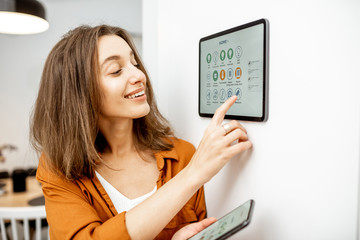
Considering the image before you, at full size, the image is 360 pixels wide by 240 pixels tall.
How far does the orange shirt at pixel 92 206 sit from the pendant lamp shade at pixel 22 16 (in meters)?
0.84

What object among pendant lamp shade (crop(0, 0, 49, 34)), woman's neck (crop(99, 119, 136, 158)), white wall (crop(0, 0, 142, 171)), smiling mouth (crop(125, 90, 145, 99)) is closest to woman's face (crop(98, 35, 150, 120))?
smiling mouth (crop(125, 90, 145, 99))

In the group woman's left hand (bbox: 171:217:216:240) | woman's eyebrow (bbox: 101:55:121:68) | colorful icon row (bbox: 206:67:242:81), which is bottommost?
woman's left hand (bbox: 171:217:216:240)

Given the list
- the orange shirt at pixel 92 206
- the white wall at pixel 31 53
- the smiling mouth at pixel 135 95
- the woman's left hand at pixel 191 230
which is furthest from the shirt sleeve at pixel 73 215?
the white wall at pixel 31 53

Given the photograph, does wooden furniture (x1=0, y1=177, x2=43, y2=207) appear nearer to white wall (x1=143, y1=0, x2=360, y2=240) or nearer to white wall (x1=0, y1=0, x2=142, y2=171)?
white wall (x1=0, y1=0, x2=142, y2=171)

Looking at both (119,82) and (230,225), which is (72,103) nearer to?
(119,82)

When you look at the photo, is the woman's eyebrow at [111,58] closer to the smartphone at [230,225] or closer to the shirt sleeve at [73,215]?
the shirt sleeve at [73,215]

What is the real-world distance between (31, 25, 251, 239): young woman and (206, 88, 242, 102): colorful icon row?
105 mm

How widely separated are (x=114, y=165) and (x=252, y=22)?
0.69 meters

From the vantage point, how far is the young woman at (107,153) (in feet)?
2.44

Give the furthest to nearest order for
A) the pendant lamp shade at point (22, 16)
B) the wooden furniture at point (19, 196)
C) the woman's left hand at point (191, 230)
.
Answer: the wooden furniture at point (19, 196) → the pendant lamp shade at point (22, 16) → the woman's left hand at point (191, 230)

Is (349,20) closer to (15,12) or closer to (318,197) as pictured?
(318,197)

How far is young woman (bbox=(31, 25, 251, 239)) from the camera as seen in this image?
74 cm

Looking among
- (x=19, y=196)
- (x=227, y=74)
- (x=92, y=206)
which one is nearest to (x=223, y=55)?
(x=227, y=74)

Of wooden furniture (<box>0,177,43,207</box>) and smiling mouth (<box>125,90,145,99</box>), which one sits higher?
smiling mouth (<box>125,90,145,99</box>)
